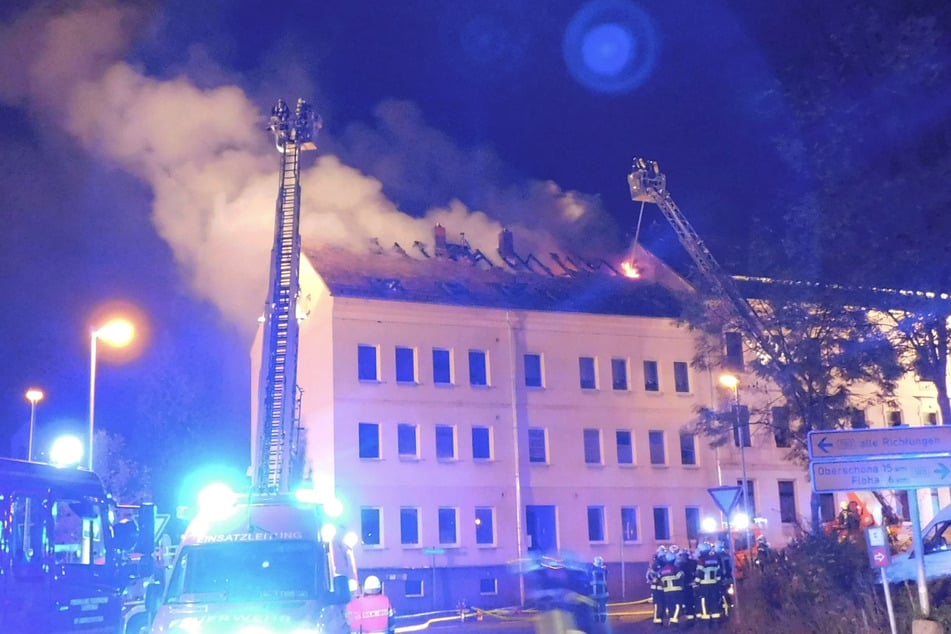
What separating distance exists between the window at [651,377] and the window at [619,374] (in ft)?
2.93

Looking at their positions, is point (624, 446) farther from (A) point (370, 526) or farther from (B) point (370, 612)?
(B) point (370, 612)

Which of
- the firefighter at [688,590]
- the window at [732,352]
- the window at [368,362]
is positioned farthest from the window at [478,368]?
the firefighter at [688,590]

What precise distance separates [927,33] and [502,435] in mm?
26882

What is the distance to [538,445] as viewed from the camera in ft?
125

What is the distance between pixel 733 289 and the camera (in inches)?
1227

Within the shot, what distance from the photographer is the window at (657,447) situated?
40.3 meters

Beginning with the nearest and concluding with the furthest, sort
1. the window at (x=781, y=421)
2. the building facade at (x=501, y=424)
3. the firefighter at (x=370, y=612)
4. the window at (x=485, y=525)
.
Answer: the firefighter at (x=370, y=612)
the window at (x=781, y=421)
the building facade at (x=501, y=424)
the window at (x=485, y=525)

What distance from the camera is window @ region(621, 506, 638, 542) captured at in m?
38.8

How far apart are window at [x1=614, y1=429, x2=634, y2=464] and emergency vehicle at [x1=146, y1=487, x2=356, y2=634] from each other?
28.9 meters

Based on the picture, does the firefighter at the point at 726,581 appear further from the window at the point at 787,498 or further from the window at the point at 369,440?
the window at the point at 787,498

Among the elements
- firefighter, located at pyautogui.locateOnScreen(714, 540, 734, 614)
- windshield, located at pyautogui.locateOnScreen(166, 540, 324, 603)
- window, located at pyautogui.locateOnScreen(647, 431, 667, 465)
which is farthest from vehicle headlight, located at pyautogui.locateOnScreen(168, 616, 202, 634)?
window, located at pyautogui.locateOnScreen(647, 431, 667, 465)

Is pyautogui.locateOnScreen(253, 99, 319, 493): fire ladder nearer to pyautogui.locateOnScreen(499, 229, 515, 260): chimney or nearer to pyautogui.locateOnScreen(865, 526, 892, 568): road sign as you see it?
pyautogui.locateOnScreen(865, 526, 892, 568): road sign

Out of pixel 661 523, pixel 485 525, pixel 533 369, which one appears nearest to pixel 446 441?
pixel 485 525

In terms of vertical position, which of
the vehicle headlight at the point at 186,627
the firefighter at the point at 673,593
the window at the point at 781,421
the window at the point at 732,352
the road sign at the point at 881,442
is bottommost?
the firefighter at the point at 673,593
